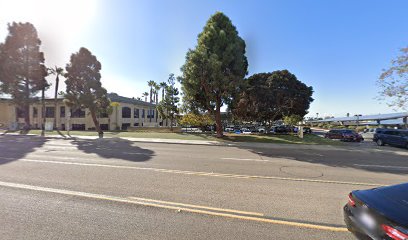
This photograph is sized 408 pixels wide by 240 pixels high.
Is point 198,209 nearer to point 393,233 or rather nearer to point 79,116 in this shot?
point 393,233

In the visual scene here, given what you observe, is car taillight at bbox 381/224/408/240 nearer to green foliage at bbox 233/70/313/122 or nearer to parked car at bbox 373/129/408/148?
parked car at bbox 373/129/408/148

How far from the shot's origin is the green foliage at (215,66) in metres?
19.9

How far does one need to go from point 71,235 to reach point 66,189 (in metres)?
2.77

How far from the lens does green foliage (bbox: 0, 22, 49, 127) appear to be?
33.6 metres

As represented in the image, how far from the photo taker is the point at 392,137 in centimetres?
2081

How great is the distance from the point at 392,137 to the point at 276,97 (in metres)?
11.9

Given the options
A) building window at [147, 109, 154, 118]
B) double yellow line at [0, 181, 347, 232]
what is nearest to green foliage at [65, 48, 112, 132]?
double yellow line at [0, 181, 347, 232]

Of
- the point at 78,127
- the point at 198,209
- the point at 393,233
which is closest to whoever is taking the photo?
the point at 393,233

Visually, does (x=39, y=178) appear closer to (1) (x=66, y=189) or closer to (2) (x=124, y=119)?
(1) (x=66, y=189)

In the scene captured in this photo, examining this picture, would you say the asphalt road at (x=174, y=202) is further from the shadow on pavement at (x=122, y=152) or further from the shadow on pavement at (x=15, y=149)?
the shadow on pavement at (x=15, y=149)

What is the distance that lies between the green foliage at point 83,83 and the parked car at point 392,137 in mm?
31865

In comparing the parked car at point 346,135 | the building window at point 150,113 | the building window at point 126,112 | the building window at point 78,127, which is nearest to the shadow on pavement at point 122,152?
the parked car at point 346,135

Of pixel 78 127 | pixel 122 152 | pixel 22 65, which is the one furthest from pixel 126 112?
pixel 122 152

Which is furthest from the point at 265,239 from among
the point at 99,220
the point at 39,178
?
the point at 39,178
